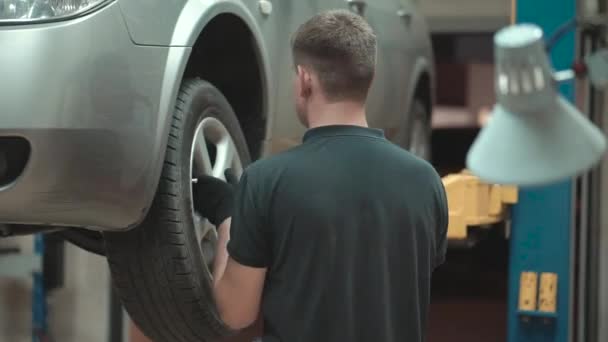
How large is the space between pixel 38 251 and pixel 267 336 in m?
2.99

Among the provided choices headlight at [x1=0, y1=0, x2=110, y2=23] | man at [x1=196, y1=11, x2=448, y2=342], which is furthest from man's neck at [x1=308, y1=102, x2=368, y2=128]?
headlight at [x1=0, y1=0, x2=110, y2=23]

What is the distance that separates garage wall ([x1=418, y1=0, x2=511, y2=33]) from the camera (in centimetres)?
527

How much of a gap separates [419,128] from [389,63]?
0.75m

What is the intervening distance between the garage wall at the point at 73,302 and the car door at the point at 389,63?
2.04 metres

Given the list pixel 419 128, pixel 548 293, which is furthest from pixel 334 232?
pixel 419 128

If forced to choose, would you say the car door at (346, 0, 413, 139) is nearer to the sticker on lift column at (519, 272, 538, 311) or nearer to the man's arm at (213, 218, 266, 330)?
the sticker on lift column at (519, 272, 538, 311)

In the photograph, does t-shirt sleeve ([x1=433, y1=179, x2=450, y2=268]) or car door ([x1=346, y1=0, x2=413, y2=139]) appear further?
car door ([x1=346, y1=0, x2=413, y2=139])

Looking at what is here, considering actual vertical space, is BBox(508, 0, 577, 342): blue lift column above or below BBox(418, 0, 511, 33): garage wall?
below

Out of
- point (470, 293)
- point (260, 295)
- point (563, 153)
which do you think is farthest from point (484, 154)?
point (470, 293)

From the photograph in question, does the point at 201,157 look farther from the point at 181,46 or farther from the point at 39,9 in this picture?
the point at 39,9

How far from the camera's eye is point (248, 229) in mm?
1732

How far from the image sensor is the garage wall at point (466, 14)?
527 cm

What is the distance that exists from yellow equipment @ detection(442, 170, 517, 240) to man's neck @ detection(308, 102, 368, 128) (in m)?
0.90

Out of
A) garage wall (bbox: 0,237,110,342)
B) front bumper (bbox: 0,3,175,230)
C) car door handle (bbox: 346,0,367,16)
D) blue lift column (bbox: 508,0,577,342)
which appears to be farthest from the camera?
garage wall (bbox: 0,237,110,342)
